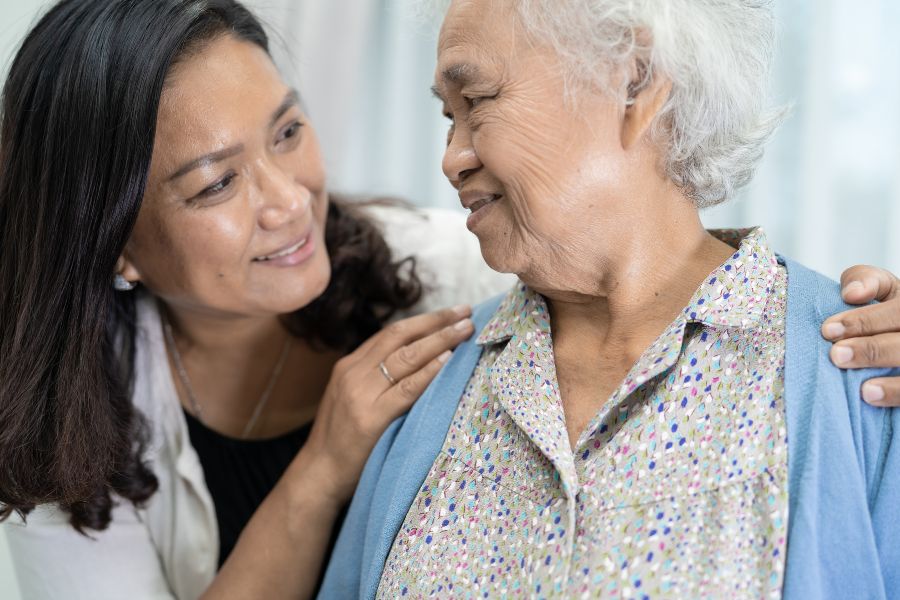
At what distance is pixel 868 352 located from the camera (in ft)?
3.51

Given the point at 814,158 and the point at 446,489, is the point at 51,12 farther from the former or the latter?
the point at 814,158

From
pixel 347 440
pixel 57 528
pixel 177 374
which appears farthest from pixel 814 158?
pixel 57 528

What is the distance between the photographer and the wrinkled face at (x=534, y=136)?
1153mm

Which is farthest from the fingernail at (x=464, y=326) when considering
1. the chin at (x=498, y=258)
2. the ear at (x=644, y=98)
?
the ear at (x=644, y=98)

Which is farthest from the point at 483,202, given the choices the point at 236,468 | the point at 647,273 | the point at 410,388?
the point at 236,468

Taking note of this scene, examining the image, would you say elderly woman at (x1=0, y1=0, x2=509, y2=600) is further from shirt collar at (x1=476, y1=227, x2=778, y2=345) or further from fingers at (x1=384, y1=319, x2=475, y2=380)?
shirt collar at (x1=476, y1=227, x2=778, y2=345)

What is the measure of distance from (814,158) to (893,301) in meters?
0.90

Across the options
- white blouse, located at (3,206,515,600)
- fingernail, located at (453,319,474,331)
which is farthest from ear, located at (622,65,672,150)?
white blouse, located at (3,206,515,600)

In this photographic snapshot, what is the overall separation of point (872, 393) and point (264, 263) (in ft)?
3.34

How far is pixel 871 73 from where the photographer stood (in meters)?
1.87

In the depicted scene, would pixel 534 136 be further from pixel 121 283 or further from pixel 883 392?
pixel 121 283

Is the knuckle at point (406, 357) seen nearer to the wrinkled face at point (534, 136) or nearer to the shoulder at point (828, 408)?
the wrinkled face at point (534, 136)

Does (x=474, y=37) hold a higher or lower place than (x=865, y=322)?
higher

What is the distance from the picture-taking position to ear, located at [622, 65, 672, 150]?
1.15 metres
